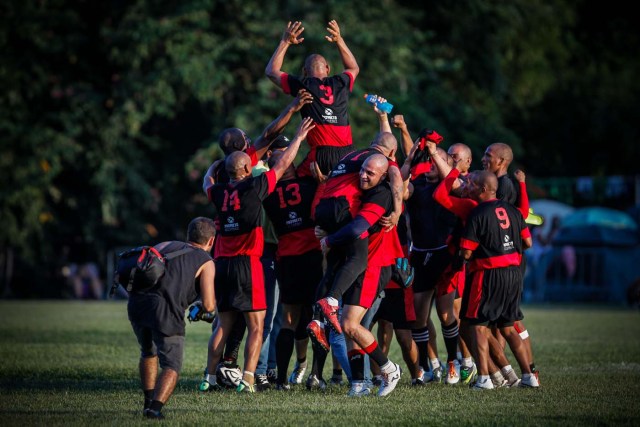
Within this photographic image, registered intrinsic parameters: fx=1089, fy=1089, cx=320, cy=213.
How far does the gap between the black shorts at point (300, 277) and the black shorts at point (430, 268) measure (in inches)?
47.6

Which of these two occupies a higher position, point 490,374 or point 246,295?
point 246,295

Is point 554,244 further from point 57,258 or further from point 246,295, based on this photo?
point 246,295

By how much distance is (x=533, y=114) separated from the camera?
156ft

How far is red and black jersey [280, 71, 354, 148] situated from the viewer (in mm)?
12125

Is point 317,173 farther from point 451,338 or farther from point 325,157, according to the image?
point 451,338

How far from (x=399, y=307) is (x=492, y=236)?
1.43 metres

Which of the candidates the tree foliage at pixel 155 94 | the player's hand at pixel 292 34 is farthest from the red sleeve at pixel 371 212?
the tree foliage at pixel 155 94

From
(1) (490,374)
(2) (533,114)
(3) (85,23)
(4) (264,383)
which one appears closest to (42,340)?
(4) (264,383)

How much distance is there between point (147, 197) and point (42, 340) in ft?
61.1

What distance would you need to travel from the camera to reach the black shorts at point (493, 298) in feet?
37.0

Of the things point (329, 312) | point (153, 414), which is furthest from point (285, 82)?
point (153, 414)

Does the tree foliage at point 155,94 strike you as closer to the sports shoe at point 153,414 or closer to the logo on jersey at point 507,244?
the logo on jersey at point 507,244

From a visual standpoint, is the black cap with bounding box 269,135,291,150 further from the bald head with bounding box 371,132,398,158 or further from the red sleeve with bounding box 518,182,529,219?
the red sleeve with bounding box 518,182,529,219

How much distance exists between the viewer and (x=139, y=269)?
910 centimetres
